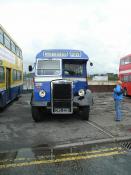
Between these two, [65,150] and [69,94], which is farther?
[69,94]

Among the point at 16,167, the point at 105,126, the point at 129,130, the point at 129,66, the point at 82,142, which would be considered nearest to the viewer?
the point at 16,167

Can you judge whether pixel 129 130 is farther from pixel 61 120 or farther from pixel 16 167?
pixel 16 167

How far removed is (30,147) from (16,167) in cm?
186

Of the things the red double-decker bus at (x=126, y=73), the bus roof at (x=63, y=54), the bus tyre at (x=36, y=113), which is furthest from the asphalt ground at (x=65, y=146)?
the red double-decker bus at (x=126, y=73)

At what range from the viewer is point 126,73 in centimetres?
2984

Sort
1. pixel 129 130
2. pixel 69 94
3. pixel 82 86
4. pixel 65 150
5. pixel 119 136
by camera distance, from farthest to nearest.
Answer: pixel 82 86 < pixel 69 94 < pixel 129 130 < pixel 119 136 < pixel 65 150

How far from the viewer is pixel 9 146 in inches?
352

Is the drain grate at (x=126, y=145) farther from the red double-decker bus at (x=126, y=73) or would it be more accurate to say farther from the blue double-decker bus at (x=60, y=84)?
the red double-decker bus at (x=126, y=73)

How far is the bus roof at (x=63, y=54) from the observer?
47.0ft

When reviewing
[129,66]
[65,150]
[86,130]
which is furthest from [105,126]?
[129,66]

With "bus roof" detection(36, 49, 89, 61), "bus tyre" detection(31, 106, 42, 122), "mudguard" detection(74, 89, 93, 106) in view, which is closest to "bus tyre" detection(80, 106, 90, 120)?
"mudguard" detection(74, 89, 93, 106)

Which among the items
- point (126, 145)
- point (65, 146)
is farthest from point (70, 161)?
point (126, 145)

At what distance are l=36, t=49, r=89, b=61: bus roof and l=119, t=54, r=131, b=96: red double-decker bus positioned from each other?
14.9 meters

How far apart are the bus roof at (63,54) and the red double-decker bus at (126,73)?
588 inches
